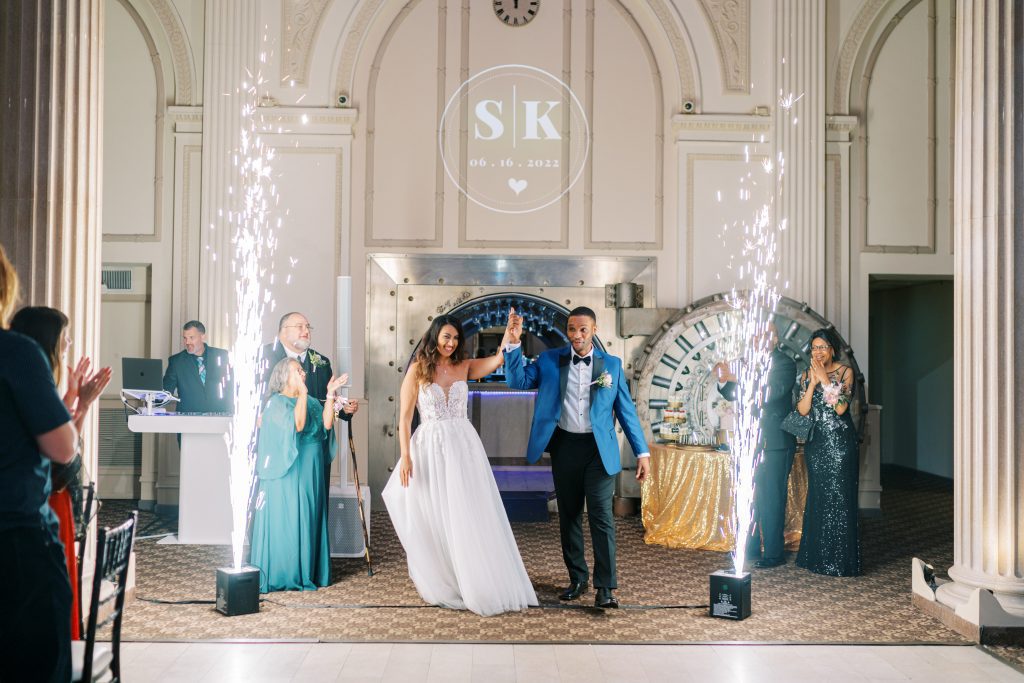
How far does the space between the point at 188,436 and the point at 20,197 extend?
102 inches

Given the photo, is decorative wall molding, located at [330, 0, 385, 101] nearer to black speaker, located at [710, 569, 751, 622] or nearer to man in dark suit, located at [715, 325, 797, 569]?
man in dark suit, located at [715, 325, 797, 569]

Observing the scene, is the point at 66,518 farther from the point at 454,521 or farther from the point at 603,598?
the point at 603,598

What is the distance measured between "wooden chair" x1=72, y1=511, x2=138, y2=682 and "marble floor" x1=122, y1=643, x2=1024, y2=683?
111 centimetres

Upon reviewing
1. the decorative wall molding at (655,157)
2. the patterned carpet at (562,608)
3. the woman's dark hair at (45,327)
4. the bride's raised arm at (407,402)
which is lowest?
the patterned carpet at (562,608)

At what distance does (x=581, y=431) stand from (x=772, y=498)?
1830 mm

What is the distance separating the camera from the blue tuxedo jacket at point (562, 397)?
15.8 ft

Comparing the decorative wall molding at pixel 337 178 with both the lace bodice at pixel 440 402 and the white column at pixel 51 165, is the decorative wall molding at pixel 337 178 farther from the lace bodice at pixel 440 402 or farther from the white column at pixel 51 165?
the white column at pixel 51 165

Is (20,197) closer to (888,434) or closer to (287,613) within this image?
(287,613)

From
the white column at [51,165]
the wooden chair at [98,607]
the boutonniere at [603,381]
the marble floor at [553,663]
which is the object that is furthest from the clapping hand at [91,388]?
the boutonniere at [603,381]

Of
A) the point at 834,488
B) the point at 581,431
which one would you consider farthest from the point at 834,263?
the point at 581,431

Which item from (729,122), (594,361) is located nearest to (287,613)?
(594,361)

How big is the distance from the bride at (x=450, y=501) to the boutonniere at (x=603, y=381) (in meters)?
0.55

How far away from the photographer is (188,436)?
6430mm

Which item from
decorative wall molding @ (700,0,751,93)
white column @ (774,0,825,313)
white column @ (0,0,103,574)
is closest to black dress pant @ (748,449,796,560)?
white column @ (774,0,825,313)
